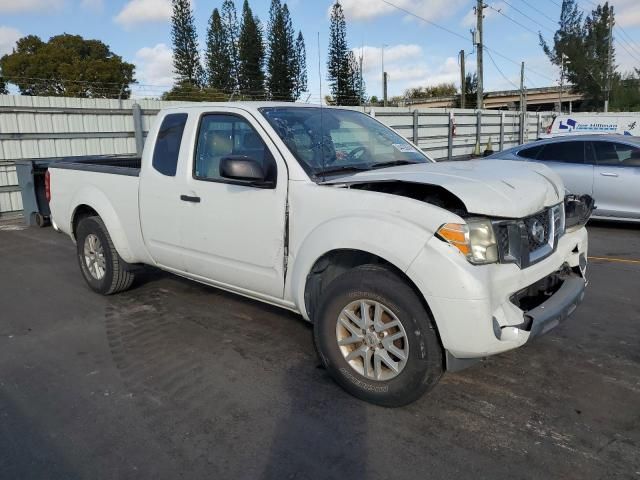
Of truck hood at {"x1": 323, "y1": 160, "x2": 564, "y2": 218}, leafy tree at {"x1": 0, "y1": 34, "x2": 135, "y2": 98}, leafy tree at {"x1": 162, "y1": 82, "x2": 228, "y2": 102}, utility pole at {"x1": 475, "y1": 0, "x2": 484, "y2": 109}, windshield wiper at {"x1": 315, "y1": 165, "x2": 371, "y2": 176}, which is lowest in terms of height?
truck hood at {"x1": 323, "y1": 160, "x2": 564, "y2": 218}

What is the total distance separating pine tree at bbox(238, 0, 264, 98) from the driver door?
5359 cm

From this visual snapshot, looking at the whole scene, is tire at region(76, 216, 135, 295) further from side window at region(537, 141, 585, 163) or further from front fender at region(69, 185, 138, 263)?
side window at region(537, 141, 585, 163)

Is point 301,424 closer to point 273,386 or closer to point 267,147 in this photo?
point 273,386

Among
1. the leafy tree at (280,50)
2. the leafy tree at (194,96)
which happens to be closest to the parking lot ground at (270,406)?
the leafy tree at (194,96)

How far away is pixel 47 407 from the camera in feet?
11.3

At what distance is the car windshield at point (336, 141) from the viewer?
12.9 ft

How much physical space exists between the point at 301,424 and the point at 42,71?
204 feet

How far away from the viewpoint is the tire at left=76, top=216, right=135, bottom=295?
5.43m

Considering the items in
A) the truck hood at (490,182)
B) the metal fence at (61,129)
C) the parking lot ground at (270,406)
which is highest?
the metal fence at (61,129)

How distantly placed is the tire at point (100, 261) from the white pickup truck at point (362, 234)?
0.45 m

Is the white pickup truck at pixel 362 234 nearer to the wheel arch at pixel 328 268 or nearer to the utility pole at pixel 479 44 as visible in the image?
the wheel arch at pixel 328 268

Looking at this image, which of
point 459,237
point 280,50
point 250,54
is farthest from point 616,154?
point 250,54

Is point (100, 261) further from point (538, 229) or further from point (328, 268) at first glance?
point (538, 229)

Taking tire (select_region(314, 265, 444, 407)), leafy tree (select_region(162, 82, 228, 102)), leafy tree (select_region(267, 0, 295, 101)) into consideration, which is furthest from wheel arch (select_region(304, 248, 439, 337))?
leafy tree (select_region(267, 0, 295, 101))
